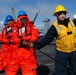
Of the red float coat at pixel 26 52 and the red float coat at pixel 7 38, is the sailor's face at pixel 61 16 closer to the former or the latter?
the red float coat at pixel 26 52

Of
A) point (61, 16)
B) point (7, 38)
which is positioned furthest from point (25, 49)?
point (61, 16)

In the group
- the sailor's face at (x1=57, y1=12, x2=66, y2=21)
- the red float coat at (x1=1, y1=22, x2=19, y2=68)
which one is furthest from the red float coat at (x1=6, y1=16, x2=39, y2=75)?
the sailor's face at (x1=57, y1=12, x2=66, y2=21)

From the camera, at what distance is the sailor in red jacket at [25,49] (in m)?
8.30

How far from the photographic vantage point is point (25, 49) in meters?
8.45

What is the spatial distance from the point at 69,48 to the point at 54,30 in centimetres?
53

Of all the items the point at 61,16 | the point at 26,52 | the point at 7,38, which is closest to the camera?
the point at 61,16

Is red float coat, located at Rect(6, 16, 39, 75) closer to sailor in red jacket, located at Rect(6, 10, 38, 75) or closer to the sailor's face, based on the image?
sailor in red jacket, located at Rect(6, 10, 38, 75)

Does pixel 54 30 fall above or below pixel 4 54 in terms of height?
above

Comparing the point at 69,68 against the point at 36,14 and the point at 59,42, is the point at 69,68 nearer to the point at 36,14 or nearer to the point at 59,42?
the point at 59,42

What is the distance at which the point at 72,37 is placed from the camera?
8055 mm

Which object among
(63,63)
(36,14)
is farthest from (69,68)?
(36,14)

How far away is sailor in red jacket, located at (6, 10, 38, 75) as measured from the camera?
8305mm

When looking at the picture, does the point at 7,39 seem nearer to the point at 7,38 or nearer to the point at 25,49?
the point at 7,38

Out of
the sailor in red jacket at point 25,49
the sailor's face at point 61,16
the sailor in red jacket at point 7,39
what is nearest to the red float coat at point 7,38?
the sailor in red jacket at point 7,39
